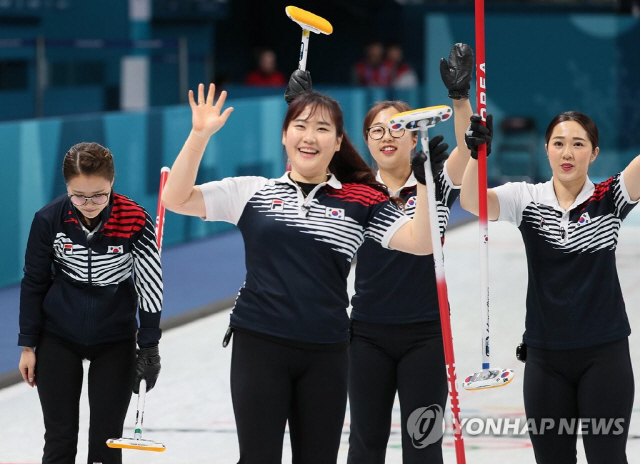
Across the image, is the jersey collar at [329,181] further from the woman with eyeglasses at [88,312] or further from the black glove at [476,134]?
the woman with eyeglasses at [88,312]

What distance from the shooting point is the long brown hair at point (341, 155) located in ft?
15.1

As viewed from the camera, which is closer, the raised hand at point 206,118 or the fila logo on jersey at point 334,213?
the raised hand at point 206,118

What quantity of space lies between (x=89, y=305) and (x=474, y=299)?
21.3ft

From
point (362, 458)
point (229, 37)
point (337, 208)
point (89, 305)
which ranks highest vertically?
point (229, 37)

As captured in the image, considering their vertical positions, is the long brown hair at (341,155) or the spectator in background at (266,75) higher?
the spectator in background at (266,75)

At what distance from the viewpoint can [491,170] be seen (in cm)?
2094

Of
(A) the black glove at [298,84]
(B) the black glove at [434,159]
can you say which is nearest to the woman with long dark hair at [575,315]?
(B) the black glove at [434,159]

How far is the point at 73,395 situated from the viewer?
5102 mm

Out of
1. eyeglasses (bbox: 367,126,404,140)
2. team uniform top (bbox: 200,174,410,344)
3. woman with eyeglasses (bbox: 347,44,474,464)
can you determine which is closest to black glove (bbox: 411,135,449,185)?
team uniform top (bbox: 200,174,410,344)

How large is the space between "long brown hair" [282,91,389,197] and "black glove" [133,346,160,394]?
44.3 inches

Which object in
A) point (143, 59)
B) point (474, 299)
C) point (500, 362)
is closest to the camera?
point (500, 362)

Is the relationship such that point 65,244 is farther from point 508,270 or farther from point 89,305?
point 508,270

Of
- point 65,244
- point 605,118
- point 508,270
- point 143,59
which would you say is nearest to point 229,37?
point 143,59

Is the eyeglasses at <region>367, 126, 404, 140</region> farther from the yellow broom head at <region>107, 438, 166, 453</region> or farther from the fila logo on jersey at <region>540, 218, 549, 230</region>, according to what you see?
the yellow broom head at <region>107, 438, 166, 453</region>
